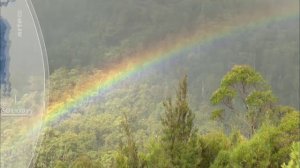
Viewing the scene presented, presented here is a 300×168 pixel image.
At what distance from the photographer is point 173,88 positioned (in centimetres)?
6600

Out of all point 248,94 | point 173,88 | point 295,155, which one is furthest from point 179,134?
point 173,88

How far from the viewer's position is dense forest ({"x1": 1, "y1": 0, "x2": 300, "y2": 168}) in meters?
8.73

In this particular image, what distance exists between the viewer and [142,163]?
9000 mm

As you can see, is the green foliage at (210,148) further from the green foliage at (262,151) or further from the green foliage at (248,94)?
the green foliage at (248,94)

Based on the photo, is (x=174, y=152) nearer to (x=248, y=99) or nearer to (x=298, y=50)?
(x=248, y=99)

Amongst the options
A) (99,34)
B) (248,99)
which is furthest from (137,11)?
(248,99)

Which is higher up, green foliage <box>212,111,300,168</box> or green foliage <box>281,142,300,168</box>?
green foliage <box>281,142,300,168</box>

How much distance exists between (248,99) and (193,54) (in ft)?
228

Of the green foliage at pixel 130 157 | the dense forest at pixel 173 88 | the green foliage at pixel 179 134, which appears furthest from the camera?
the dense forest at pixel 173 88

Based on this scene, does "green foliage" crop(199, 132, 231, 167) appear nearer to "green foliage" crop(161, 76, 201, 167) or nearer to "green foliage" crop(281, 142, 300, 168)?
"green foliage" crop(161, 76, 201, 167)

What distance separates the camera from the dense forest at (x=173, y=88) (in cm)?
873

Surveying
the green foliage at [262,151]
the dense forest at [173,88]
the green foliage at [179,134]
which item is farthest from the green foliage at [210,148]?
the green foliage at [179,134]

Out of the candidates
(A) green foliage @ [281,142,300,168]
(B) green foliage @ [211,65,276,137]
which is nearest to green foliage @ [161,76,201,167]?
(A) green foliage @ [281,142,300,168]

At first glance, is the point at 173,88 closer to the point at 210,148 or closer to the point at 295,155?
the point at 210,148
